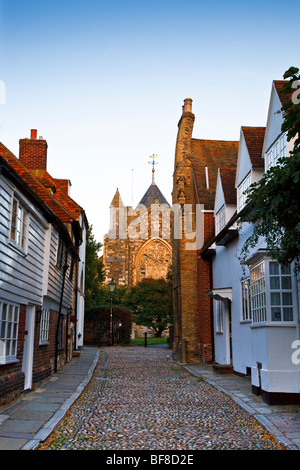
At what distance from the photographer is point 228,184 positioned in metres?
16.9

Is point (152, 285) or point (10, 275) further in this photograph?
point (152, 285)

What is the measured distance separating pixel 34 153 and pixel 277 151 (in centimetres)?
1055

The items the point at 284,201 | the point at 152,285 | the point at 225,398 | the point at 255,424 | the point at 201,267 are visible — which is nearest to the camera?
the point at 284,201

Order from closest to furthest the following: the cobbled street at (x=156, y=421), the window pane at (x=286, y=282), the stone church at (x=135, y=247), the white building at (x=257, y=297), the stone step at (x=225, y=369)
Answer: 1. the cobbled street at (x=156, y=421)
2. the white building at (x=257, y=297)
3. the window pane at (x=286, y=282)
4. the stone step at (x=225, y=369)
5. the stone church at (x=135, y=247)

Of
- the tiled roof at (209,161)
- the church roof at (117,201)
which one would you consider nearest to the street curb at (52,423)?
the tiled roof at (209,161)

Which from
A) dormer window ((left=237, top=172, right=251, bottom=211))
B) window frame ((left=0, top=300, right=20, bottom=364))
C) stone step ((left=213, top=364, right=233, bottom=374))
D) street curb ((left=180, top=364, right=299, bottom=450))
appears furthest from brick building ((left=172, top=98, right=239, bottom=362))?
window frame ((left=0, top=300, right=20, bottom=364))

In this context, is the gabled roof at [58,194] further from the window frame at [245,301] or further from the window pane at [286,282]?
the window pane at [286,282]

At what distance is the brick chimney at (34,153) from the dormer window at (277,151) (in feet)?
31.5

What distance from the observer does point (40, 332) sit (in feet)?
41.1

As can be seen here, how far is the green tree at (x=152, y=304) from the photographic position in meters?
41.2

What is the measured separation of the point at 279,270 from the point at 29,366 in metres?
6.30
